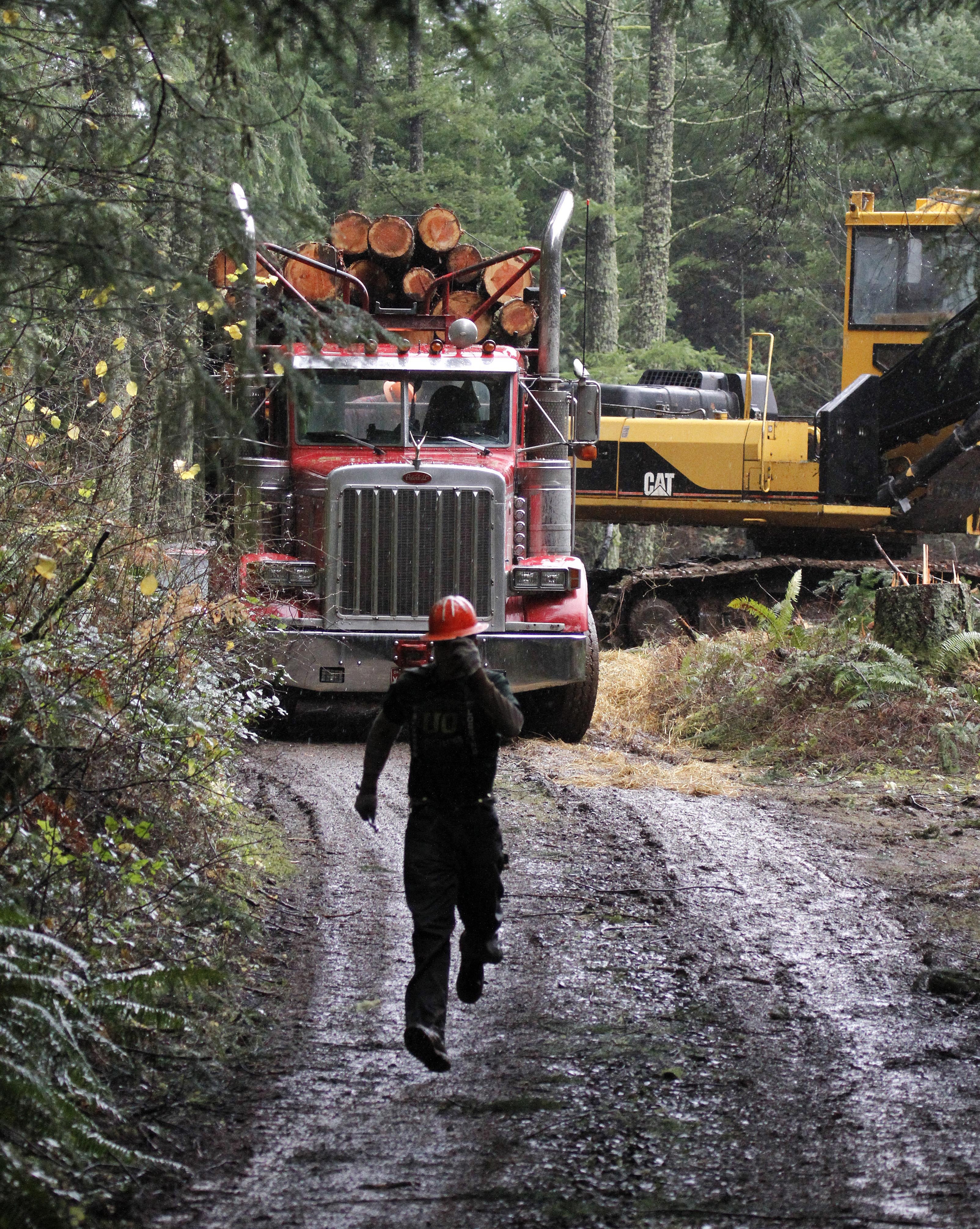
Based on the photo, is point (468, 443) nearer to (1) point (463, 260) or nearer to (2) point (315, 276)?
(2) point (315, 276)

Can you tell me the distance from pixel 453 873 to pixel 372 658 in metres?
5.96

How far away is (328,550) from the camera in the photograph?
1098 centimetres

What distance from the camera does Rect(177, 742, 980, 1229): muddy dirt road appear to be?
3.86 meters

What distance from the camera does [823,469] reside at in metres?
17.2

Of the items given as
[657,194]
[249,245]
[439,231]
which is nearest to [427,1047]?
[249,245]

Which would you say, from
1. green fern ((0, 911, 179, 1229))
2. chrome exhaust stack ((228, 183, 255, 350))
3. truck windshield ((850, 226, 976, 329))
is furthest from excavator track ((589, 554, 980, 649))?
green fern ((0, 911, 179, 1229))

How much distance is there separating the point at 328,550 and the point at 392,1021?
599cm

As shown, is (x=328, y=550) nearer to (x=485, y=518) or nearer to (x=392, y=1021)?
(x=485, y=518)

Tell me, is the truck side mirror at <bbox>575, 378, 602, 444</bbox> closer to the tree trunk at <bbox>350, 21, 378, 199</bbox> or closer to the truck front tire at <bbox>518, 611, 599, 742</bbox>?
the truck front tire at <bbox>518, 611, 599, 742</bbox>

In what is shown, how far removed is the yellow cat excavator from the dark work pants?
11.8m

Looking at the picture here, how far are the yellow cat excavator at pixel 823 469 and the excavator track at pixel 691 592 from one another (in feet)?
0.07

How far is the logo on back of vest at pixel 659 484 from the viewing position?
1806cm

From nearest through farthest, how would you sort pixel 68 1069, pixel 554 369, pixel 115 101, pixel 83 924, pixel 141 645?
pixel 68 1069
pixel 83 924
pixel 141 645
pixel 115 101
pixel 554 369

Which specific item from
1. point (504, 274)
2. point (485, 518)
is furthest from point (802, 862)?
point (504, 274)
